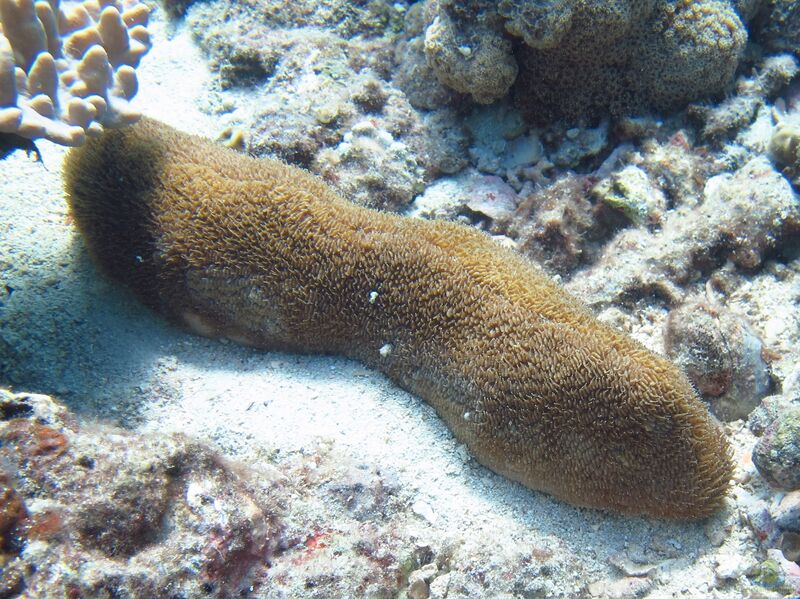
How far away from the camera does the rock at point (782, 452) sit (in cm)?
352

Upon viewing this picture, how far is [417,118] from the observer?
5.89 metres

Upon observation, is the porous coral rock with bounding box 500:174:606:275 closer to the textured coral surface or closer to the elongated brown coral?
the textured coral surface

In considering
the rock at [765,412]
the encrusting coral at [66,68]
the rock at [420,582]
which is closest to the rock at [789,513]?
the rock at [765,412]

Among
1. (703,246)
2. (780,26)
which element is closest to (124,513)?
(703,246)

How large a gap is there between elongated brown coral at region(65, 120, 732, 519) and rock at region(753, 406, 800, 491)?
251 mm

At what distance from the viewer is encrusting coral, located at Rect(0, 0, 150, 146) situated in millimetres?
3432

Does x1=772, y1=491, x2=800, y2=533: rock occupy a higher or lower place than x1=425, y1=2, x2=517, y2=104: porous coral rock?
→ lower

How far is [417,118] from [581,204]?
6.99 ft

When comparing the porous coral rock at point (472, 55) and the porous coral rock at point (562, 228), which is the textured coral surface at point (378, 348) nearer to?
the porous coral rock at point (562, 228)

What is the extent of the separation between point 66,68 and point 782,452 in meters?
5.84

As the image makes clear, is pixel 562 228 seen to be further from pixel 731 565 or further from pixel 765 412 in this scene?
pixel 731 565

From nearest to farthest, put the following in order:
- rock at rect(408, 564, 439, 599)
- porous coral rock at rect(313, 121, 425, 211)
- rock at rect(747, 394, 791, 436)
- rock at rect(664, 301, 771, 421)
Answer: rock at rect(408, 564, 439, 599), rock at rect(747, 394, 791, 436), rock at rect(664, 301, 771, 421), porous coral rock at rect(313, 121, 425, 211)

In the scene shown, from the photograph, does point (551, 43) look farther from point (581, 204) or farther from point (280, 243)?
point (280, 243)

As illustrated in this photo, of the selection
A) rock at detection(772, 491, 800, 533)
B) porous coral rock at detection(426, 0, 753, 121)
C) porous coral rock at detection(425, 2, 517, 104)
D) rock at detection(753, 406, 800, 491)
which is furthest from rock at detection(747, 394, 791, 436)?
porous coral rock at detection(425, 2, 517, 104)
